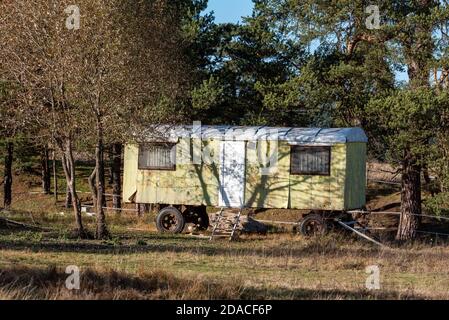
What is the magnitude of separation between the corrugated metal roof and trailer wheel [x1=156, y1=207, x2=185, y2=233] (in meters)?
2.57

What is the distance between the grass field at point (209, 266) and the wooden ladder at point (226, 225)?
542 millimetres

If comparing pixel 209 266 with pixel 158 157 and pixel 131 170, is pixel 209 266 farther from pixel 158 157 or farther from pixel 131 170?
pixel 131 170

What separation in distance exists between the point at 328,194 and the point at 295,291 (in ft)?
45.4

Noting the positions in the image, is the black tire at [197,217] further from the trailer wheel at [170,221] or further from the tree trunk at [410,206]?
the tree trunk at [410,206]

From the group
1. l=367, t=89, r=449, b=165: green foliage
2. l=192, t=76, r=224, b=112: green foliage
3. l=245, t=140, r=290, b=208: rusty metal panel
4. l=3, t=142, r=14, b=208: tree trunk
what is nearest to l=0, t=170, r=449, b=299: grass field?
l=245, t=140, r=290, b=208: rusty metal panel

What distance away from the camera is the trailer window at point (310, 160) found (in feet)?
85.7

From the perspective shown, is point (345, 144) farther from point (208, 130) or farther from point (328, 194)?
point (208, 130)

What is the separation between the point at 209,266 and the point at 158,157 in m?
11.8

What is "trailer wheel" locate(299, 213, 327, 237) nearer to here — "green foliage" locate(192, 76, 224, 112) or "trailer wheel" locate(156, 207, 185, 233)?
"trailer wheel" locate(156, 207, 185, 233)

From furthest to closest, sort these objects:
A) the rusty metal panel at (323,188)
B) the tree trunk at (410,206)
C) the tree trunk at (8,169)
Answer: the tree trunk at (8,169), the tree trunk at (410,206), the rusty metal panel at (323,188)

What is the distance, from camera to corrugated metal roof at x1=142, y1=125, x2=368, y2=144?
1021 inches

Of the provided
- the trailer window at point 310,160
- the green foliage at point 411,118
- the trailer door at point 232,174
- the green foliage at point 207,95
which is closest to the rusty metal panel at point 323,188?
the trailer window at point 310,160

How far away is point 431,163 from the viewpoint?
2662 centimetres

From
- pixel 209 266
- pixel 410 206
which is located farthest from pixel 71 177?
pixel 410 206
